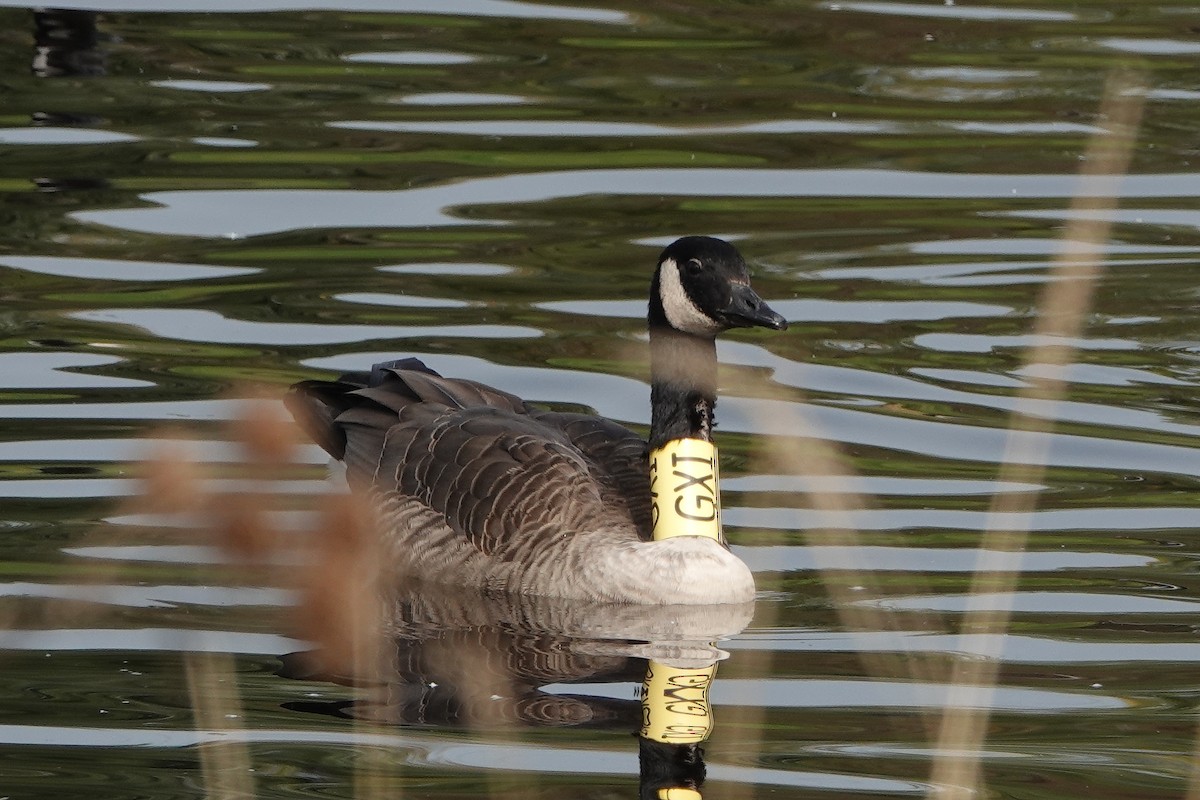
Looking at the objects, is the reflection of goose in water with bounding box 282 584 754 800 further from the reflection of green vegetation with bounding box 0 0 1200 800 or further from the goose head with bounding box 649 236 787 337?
the goose head with bounding box 649 236 787 337

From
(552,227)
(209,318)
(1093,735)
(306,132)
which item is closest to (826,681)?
(1093,735)

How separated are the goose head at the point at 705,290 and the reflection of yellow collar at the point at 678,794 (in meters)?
2.89

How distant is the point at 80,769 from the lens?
6.81m

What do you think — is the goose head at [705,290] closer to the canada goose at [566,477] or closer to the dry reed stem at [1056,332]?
the canada goose at [566,477]

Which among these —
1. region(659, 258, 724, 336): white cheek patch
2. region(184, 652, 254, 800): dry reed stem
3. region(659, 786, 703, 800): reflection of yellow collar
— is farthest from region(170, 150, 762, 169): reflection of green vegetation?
region(659, 786, 703, 800): reflection of yellow collar

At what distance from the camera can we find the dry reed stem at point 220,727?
6.44 metres

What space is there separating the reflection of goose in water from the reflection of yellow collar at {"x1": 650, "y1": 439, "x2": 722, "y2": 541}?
39cm

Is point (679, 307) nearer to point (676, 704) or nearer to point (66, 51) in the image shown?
point (676, 704)

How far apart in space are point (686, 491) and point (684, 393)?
0.41 metres

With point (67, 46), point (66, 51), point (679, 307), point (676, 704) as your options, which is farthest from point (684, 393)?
point (67, 46)

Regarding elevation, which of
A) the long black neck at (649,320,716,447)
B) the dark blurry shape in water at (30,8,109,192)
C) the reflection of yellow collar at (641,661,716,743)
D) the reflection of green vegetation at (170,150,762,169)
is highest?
the dark blurry shape in water at (30,8,109,192)

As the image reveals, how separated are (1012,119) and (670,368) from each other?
883 centimetres

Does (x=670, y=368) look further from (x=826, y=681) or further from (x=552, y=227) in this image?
(x=552, y=227)

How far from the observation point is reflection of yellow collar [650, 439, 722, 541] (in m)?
9.36
